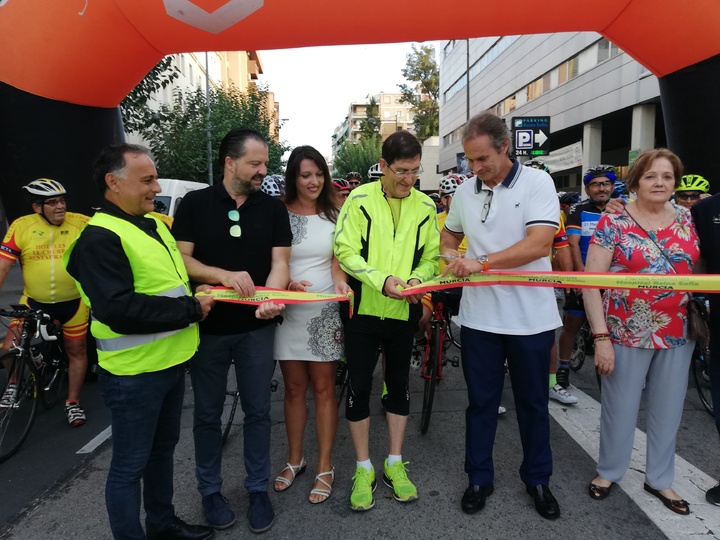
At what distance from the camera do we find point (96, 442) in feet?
12.8

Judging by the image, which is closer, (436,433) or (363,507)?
(363,507)

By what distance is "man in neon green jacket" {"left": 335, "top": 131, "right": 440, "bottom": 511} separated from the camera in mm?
2857

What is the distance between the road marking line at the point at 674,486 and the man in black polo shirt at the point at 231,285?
2171 mm

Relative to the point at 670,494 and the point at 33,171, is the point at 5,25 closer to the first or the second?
the point at 33,171

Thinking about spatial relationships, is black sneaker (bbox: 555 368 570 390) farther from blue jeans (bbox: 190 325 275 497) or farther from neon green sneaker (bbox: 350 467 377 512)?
blue jeans (bbox: 190 325 275 497)

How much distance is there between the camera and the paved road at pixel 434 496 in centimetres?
267

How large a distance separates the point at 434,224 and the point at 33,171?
3.87 m

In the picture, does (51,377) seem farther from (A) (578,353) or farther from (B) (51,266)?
(A) (578,353)

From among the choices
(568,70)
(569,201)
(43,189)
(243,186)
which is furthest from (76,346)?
(568,70)

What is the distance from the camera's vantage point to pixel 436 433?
3.91 meters

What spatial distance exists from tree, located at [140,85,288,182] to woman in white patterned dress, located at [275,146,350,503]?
6.96 m

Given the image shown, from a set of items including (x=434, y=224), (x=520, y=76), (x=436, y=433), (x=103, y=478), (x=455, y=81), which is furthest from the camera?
(x=455, y=81)

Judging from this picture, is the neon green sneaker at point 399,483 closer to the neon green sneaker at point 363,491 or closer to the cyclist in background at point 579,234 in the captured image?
the neon green sneaker at point 363,491

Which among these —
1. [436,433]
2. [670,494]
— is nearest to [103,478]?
[436,433]
